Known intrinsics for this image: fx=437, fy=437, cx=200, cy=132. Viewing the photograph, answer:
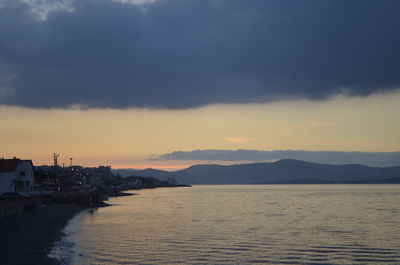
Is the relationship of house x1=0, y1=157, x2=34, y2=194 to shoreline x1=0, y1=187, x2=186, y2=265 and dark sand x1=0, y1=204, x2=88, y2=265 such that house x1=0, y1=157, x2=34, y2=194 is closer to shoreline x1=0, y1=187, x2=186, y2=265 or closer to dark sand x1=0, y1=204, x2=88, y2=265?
shoreline x1=0, y1=187, x2=186, y2=265

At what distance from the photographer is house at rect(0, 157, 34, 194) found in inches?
3152

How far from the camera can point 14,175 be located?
81312 millimetres

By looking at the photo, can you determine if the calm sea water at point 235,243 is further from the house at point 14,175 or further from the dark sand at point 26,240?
the house at point 14,175

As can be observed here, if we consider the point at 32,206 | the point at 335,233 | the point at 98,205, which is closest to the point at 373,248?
the point at 335,233

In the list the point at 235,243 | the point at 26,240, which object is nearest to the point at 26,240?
the point at 26,240

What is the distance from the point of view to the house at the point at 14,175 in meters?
80.1

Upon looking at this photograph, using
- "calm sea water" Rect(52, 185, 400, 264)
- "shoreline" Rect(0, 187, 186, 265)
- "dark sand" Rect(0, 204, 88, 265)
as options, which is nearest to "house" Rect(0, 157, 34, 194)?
"shoreline" Rect(0, 187, 186, 265)

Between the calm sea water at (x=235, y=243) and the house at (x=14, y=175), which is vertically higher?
the house at (x=14, y=175)

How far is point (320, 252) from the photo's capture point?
3519 centimetres

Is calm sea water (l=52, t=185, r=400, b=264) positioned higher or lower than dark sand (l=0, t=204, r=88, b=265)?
lower

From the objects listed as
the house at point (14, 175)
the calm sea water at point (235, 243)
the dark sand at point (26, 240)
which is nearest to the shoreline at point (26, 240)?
the dark sand at point (26, 240)

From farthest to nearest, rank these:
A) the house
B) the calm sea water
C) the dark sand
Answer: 1. the house
2. the calm sea water
3. the dark sand

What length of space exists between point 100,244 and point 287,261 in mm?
17223

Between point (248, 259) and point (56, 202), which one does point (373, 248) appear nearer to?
point (248, 259)
